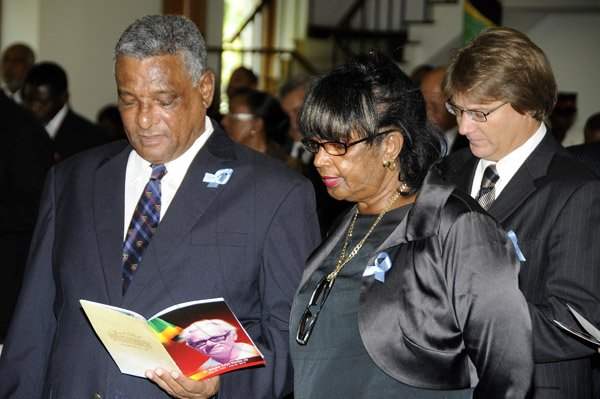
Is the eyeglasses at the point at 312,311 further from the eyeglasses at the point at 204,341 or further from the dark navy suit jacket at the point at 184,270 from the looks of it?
the eyeglasses at the point at 204,341

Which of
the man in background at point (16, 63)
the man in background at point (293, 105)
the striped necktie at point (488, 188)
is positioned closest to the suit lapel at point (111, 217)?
the striped necktie at point (488, 188)

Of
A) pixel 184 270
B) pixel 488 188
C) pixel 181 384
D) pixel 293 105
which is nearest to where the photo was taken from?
pixel 181 384

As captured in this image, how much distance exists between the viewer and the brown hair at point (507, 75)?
2.71m

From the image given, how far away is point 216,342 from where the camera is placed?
226cm

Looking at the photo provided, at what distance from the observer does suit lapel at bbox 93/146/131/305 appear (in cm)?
255

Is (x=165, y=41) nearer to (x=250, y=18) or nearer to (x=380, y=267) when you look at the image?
(x=380, y=267)

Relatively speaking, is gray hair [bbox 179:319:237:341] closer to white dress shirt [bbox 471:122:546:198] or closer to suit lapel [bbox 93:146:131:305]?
suit lapel [bbox 93:146:131:305]

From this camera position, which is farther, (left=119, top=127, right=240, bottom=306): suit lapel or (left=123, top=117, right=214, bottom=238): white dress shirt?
(left=123, top=117, right=214, bottom=238): white dress shirt

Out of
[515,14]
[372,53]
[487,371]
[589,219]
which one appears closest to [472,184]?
[589,219]

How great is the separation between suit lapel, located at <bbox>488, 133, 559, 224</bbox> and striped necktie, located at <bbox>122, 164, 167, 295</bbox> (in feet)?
3.00

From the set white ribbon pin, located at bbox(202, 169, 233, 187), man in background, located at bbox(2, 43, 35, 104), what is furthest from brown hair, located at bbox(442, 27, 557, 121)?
man in background, located at bbox(2, 43, 35, 104)

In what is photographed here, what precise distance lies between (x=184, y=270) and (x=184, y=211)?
156 millimetres

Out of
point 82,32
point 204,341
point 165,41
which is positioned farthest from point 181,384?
point 82,32

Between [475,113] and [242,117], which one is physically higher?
[475,113]
